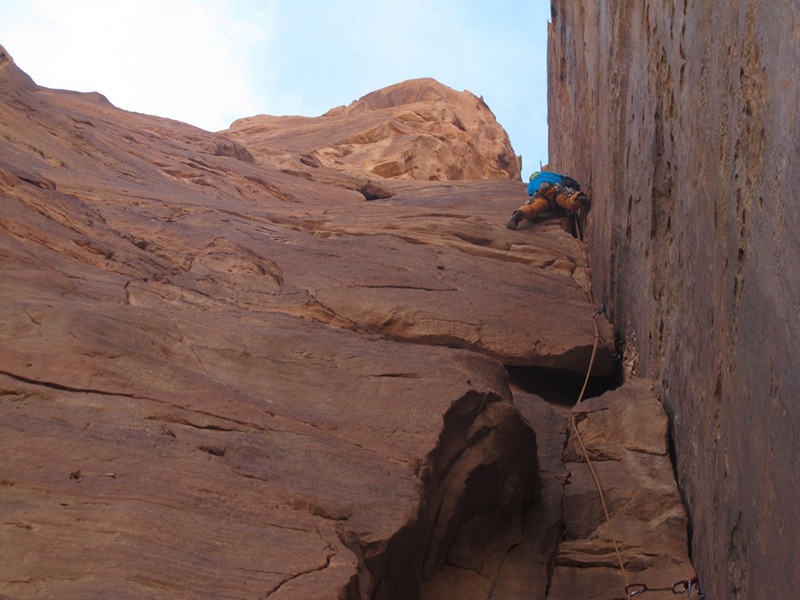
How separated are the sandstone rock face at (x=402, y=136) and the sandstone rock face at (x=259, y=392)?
29.6ft

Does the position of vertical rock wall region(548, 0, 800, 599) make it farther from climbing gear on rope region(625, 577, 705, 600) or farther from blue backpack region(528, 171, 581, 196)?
blue backpack region(528, 171, 581, 196)

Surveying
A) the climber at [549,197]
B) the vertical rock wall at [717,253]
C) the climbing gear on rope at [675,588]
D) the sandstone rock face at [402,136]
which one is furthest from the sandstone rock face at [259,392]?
the sandstone rock face at [402,136]

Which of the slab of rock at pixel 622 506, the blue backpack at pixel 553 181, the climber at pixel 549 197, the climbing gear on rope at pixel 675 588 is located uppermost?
the blue backpack at pixel 553 181

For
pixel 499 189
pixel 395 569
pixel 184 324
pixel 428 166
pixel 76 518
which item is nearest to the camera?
pixel 76 518

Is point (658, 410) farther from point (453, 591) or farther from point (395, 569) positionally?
point (395, 569)

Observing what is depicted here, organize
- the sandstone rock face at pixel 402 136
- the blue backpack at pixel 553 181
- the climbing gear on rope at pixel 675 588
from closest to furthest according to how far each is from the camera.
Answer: the climbing gear on rope at pixel 675 588
the blue backpack at pixel 553 181
the sandstone rock face at pixel 402 136

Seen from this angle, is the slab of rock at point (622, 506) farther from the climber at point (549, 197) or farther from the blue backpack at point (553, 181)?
the blue backpack at point (553, 181)

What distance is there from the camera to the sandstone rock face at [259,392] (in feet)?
14.8

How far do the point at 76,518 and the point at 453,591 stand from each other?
2554 millimetres

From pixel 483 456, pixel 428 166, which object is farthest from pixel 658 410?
pixel 428 166

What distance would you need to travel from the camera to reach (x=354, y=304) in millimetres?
9484

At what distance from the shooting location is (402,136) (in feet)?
76.4

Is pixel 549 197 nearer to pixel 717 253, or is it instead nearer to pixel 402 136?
pixel 717 253

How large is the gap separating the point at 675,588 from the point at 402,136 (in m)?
18.1
